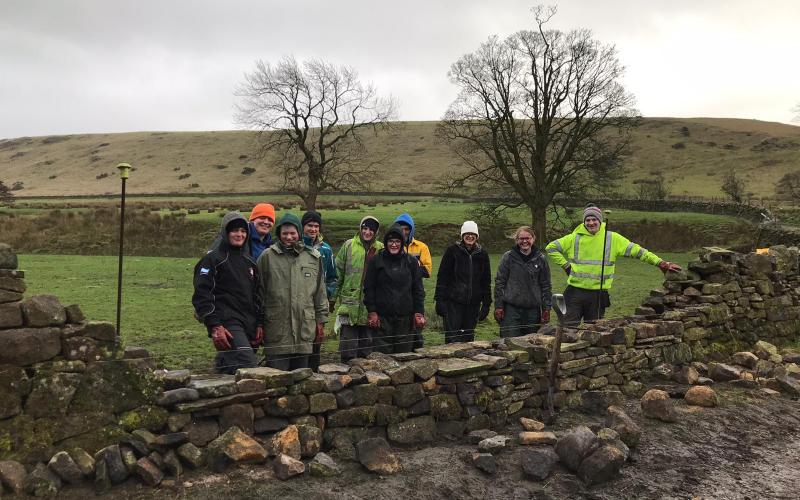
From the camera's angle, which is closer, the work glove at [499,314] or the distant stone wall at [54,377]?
the distant stone wall at [54,377]

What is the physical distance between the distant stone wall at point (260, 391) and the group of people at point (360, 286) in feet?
1.60

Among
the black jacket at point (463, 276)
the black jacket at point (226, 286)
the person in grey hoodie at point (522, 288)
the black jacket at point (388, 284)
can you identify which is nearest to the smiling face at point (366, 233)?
the black jacket at point (388, 284)

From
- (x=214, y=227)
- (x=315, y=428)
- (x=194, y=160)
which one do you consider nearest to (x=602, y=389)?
(x=315, y=428)

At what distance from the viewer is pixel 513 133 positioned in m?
28.8

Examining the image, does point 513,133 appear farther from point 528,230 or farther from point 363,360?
point 363,360

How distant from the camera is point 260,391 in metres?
4.82

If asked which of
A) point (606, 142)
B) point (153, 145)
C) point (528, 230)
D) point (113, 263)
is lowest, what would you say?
point (113, 263)

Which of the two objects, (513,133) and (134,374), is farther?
(513,133)

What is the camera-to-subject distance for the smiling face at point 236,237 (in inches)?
209

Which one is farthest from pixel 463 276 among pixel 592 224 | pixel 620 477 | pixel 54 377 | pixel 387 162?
pixel 387 162

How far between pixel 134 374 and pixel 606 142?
91.0 feet

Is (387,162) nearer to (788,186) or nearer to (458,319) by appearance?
(788,186)

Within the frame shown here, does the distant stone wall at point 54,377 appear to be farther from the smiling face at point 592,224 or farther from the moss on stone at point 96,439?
the smiling face at point 592,224

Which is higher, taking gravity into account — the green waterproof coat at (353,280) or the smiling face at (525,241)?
the smiling face at (525,241)
